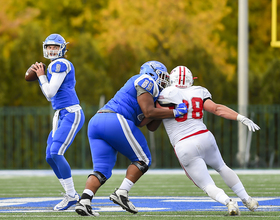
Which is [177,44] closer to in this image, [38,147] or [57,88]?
[38,147]

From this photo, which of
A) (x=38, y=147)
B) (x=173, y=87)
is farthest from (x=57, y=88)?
(x=38, y=147)

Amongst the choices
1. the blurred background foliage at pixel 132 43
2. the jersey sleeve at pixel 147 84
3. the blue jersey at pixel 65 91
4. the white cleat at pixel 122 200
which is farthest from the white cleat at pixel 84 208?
the blurred background foliage at pixel 132 43

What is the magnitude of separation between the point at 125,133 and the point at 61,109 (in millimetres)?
1134

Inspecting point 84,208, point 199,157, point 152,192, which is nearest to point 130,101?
point 199,157

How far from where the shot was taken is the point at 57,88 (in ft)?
19.5

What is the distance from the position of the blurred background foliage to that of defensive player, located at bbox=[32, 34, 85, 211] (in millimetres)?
10543

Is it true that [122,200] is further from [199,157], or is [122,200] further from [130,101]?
[130,101]

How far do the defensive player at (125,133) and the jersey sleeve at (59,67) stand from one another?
2.70 feet

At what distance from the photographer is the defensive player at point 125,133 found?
5.28 m

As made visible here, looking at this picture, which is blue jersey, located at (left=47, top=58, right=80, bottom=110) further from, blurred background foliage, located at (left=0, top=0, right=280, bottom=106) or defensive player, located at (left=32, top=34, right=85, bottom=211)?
blurred background foliage, located at (left=0, top=0, right=280, bottom=106)

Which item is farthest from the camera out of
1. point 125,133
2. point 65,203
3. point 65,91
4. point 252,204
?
point 65,91

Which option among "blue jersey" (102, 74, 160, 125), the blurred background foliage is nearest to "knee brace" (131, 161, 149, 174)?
"blue jersey" (102, 74, 160, 125)

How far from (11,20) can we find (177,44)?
7158 mm

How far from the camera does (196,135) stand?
5281 millimetres
